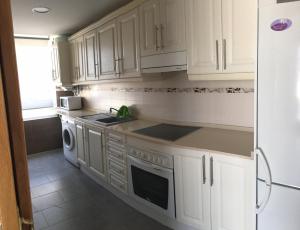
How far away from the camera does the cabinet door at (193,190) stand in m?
1.89

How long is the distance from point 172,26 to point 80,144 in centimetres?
228

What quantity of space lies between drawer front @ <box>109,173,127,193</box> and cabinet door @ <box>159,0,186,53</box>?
1.50 metres

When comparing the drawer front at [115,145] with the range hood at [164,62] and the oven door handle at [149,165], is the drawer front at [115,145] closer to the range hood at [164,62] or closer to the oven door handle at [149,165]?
the oven door handle at [149,165]

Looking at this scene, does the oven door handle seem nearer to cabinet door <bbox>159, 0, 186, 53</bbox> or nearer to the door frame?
cabinet door <bbox>159, 0, 186, 53</bbox>

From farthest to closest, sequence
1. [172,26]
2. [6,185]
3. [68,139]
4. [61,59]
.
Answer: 1. [61,59]
2. [68,139]
3. [172,26]
4. [6,185]

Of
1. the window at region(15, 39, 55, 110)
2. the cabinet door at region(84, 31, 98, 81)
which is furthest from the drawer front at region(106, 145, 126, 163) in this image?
the window at region(15, 39, 55, 110)

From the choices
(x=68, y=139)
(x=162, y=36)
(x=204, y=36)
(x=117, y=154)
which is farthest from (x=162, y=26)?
(x=68, y=139)

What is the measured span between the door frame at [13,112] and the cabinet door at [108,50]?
8.23ft

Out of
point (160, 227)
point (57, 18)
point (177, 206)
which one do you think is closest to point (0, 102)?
point (177, 206)

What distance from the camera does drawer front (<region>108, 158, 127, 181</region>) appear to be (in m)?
2.69

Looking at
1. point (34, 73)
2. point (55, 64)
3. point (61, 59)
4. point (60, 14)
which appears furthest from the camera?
point (34, 73)

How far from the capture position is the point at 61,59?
4.40m

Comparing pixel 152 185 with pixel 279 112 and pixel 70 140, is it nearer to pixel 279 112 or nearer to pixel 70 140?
pixel 279 112

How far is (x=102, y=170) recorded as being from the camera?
313 cm
